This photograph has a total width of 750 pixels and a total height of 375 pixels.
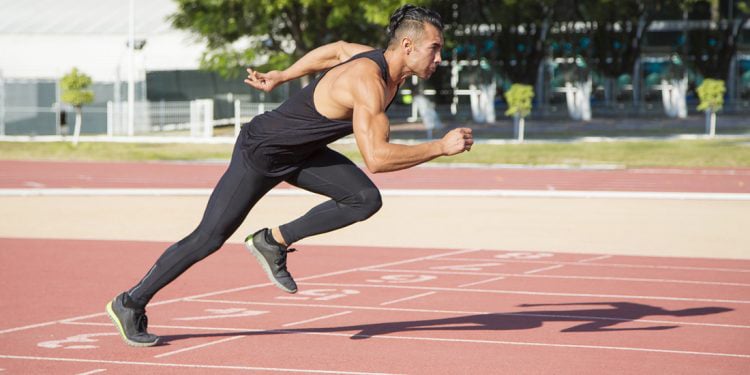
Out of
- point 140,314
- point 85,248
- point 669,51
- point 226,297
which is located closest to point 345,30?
point 669,51

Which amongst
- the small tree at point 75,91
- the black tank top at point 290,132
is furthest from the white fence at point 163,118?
the black tank top at point 290,132

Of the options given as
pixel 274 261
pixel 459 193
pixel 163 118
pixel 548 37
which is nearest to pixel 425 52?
pixel 274 261

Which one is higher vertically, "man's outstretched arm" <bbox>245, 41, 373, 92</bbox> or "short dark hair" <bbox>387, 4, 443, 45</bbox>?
"short dark hair" <bbox>387, 4, 443, 45</bbox>

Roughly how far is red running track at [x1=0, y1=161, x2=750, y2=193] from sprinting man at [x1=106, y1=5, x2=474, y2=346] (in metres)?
16.8

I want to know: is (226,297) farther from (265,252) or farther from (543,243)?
(543,243)

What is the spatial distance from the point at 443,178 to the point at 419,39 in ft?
67.6

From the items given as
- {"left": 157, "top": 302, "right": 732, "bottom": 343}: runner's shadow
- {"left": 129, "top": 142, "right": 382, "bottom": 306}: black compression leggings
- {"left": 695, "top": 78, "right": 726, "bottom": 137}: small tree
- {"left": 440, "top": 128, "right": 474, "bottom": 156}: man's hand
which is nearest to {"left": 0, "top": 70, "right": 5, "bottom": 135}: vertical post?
{"left": 695, "top": 78, "right": 726, "bottom": 137}: small tree

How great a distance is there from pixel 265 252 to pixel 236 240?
300 inches

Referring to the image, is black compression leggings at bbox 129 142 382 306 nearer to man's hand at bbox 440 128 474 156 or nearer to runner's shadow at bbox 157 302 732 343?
runner's shadow at bbox 157 302 732 343

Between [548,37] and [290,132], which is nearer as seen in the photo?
[290,132]

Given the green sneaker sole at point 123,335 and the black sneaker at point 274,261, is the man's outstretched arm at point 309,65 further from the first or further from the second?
the green sneaker sole at point 123,335

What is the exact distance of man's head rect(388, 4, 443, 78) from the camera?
711cm

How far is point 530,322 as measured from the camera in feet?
30.2

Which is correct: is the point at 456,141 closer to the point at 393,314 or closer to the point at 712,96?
the point at 393,314
